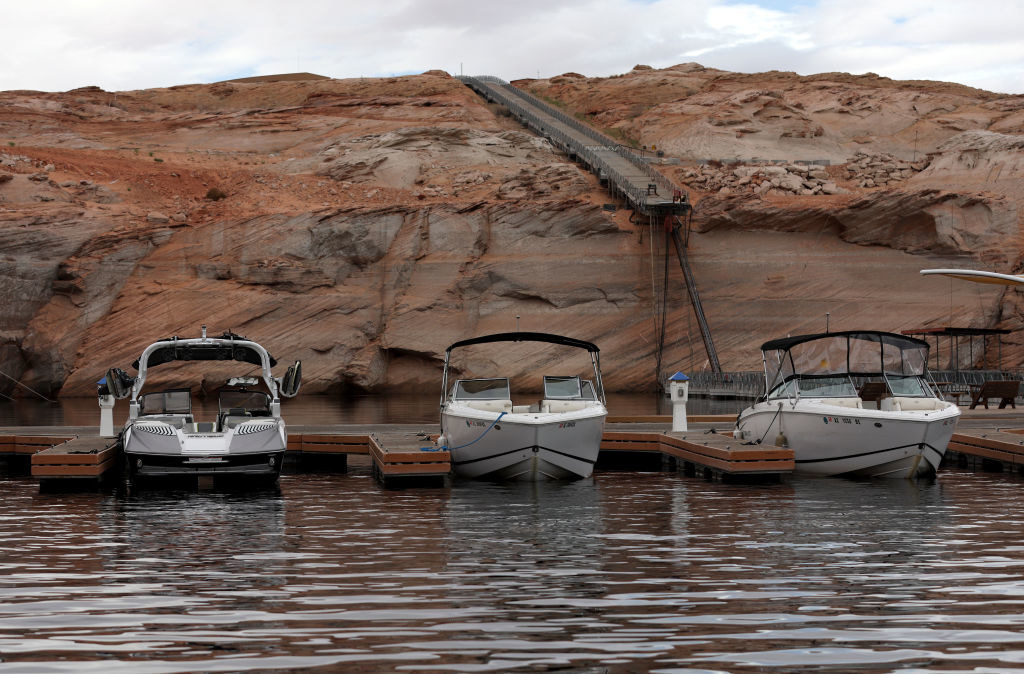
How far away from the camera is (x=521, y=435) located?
22.0 metres

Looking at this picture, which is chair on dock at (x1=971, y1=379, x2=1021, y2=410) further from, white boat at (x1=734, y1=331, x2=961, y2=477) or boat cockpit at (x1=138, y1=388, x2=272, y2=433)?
boat cockpit at (x1=138, y1=388, x2=272, y2=433)

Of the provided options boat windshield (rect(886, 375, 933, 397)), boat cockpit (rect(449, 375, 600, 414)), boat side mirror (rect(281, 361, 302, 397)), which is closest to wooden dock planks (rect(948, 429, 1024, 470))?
boat windshield (rect(886, 375, 933, 397))

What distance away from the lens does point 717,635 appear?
9578 mm

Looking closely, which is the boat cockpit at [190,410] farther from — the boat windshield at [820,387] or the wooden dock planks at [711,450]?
the boat windshield at [820,387]

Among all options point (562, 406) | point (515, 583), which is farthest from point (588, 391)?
point (515, 583)

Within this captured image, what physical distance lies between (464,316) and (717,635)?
5503 cm

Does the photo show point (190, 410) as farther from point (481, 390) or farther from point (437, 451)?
point (481, 390)

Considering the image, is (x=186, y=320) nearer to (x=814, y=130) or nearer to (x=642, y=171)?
(x=642, y=171)

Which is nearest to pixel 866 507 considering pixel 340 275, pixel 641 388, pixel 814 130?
pixel 641 388

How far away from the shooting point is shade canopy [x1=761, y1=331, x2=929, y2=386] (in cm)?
2383

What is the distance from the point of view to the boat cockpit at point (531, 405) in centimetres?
2347

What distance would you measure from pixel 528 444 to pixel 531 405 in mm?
2011

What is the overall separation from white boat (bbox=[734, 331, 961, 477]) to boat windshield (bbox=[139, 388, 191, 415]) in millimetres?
12328

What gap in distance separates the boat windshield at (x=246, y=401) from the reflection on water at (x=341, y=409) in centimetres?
1270
